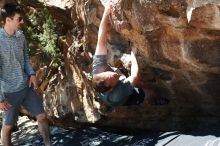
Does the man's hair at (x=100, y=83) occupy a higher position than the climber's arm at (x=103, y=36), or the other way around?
the climber's arm at (x=103, y=36)

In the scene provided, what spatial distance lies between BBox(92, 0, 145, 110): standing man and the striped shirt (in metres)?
0.98

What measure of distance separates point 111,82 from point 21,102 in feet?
4.33

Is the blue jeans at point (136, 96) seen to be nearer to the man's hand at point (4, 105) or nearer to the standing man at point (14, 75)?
the standing man at point (14, 75)

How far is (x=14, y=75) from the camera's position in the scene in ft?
17.2

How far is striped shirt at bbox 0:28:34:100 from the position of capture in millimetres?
5141

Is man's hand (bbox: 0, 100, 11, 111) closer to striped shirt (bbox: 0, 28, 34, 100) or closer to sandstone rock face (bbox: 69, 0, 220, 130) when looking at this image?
striped shirt (bbox: 0, 28, 34, 100)

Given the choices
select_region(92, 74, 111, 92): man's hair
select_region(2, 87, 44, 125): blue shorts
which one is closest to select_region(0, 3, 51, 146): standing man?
select_region(2, 87, 44, 125): blue shorts

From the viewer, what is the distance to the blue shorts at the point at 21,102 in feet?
17.3

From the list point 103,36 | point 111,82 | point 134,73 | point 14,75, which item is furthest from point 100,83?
point 14,75

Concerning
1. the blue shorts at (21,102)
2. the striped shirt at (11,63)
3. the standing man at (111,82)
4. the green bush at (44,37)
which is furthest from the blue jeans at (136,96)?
the green bush at (44,37)

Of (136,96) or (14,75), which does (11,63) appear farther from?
(136,96)

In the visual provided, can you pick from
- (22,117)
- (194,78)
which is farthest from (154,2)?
(22,117)

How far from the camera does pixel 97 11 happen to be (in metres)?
5.53

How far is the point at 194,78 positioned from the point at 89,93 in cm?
183
